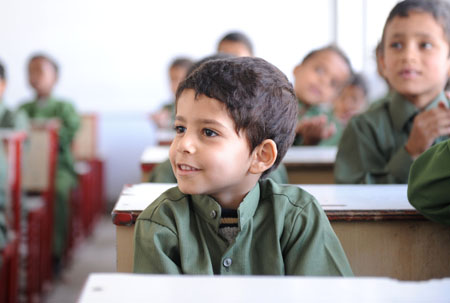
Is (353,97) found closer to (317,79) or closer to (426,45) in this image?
(317,79)

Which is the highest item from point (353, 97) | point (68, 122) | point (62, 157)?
point (353, 97)

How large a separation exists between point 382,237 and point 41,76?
3775 mm

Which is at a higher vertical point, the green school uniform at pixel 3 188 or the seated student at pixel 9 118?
the seated student at pixel 9 118

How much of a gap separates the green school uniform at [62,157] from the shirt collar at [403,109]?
8.56 ft

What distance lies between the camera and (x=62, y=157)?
4270mm

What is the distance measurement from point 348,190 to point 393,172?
330 millimetres

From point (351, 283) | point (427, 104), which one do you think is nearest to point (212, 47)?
point (427, 104)

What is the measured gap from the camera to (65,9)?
5.71m

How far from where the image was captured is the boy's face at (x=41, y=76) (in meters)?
4.50

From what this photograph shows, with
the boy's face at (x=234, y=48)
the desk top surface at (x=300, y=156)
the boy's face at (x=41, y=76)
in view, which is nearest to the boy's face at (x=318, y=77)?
the boy's face at (x=234, y=48)

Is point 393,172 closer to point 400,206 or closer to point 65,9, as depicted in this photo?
point 400,206

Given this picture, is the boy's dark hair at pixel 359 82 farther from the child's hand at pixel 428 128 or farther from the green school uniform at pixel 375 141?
the child's hand at pixel 428 128

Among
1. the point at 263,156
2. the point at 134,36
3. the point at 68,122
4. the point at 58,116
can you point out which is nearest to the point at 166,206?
the point at 263,156

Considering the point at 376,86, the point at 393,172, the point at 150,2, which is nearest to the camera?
the point at 393,172
